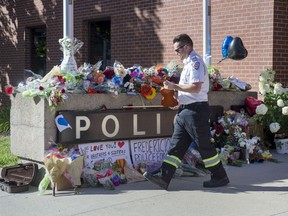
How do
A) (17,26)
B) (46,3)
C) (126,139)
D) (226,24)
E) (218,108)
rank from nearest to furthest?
(126,139), (218,108), (226,24), (46,3), (17,26)

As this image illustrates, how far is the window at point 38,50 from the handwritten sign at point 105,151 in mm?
9513

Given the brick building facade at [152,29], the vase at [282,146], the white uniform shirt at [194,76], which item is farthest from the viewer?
the brick building facade at [152,29]

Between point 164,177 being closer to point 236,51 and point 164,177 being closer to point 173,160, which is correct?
point 173,160

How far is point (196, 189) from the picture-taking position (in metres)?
6.64

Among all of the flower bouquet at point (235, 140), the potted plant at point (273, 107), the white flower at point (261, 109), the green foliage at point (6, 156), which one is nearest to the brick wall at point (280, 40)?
the potted plant at point (273, 107)

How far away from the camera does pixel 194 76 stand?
636 cm

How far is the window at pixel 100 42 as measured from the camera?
1429cm

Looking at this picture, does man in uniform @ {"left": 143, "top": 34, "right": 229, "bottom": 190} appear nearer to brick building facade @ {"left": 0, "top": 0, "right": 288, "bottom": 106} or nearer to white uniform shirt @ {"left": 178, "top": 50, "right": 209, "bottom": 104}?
white uniform shirt @ {"left": 178, "top": 50, "right": 209, "bottom": 104}

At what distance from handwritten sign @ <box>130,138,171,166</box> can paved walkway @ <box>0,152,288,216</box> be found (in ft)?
1.77

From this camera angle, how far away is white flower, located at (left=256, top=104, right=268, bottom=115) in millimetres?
8906

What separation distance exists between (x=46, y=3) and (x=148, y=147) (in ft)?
30.2

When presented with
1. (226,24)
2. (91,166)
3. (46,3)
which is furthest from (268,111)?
(46,3)

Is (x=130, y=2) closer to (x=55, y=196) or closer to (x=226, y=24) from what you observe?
(x=226, y=24)

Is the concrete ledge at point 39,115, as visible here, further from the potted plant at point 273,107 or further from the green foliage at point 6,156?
the potted plant at point 273,107
